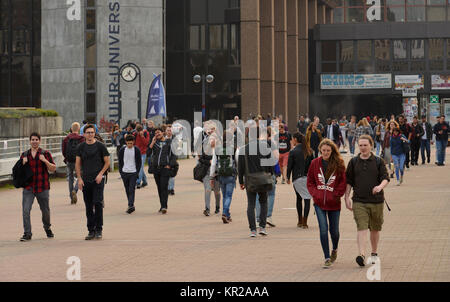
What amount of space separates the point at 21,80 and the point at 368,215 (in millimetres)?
44496

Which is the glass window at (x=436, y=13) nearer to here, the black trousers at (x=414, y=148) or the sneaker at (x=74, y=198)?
the black trousers at (x=414, y=148)

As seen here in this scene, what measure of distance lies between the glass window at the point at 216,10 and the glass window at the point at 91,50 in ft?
29.2

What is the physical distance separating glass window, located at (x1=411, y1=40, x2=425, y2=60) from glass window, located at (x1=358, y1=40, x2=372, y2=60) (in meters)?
3.00

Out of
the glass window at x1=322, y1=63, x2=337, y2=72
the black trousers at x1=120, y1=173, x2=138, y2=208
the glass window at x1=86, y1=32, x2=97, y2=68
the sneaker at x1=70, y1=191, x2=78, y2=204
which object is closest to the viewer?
the black trousers at x1=120, y1=173, x2=138, y2=208

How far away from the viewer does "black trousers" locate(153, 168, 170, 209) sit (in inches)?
699

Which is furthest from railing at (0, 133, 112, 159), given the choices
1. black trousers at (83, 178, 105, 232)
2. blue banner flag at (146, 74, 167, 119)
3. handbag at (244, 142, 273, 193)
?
handbag at (244, 142, 273, 193)

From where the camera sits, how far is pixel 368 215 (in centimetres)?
1083

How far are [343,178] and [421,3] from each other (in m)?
61.1

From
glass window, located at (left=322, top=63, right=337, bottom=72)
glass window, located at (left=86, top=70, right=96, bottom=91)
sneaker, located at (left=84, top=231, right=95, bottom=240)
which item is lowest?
sneaker, located at (left=84, top=231, right=95, bottom=240)

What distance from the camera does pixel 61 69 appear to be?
49.8 meters

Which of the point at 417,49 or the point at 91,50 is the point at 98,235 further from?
the point at 417,49

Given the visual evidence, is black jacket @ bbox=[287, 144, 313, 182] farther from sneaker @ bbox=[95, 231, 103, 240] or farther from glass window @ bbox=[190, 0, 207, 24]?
glass window @ bbox=[190, 0, 207, 24]

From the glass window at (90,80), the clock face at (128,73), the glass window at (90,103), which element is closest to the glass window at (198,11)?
the clock face at (128,73)
